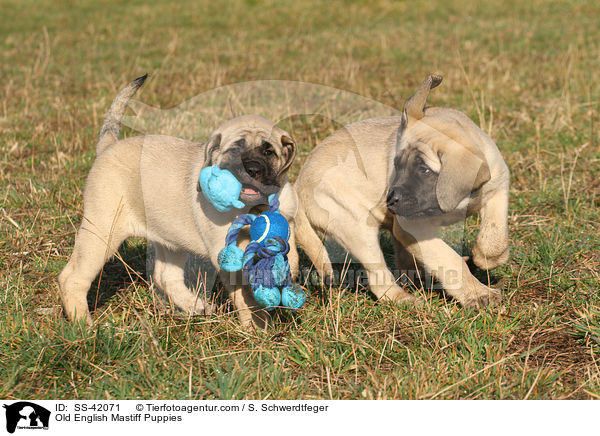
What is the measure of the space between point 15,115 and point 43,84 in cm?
196

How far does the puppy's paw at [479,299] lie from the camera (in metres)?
4.18

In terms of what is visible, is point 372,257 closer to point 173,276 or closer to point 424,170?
point 424,170

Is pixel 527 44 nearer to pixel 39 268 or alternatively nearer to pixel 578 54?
pixel 578 54

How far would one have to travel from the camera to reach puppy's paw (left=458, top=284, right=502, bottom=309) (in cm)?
418

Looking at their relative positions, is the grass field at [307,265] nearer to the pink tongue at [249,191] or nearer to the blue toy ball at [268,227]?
the blue toy ball at [268,227]

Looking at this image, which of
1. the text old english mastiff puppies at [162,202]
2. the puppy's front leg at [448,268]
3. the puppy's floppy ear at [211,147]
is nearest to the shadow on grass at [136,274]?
the text old english mastiff puppies at [162,202]

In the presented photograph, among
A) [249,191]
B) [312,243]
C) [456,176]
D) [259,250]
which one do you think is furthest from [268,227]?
[456,176]

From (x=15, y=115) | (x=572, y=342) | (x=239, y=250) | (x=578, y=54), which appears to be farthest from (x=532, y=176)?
(x=15, y=115)

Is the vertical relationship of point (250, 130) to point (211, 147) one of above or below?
above

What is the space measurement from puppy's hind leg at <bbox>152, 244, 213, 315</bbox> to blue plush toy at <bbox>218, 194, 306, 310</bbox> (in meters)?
1.29

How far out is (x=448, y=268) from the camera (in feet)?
13.9
